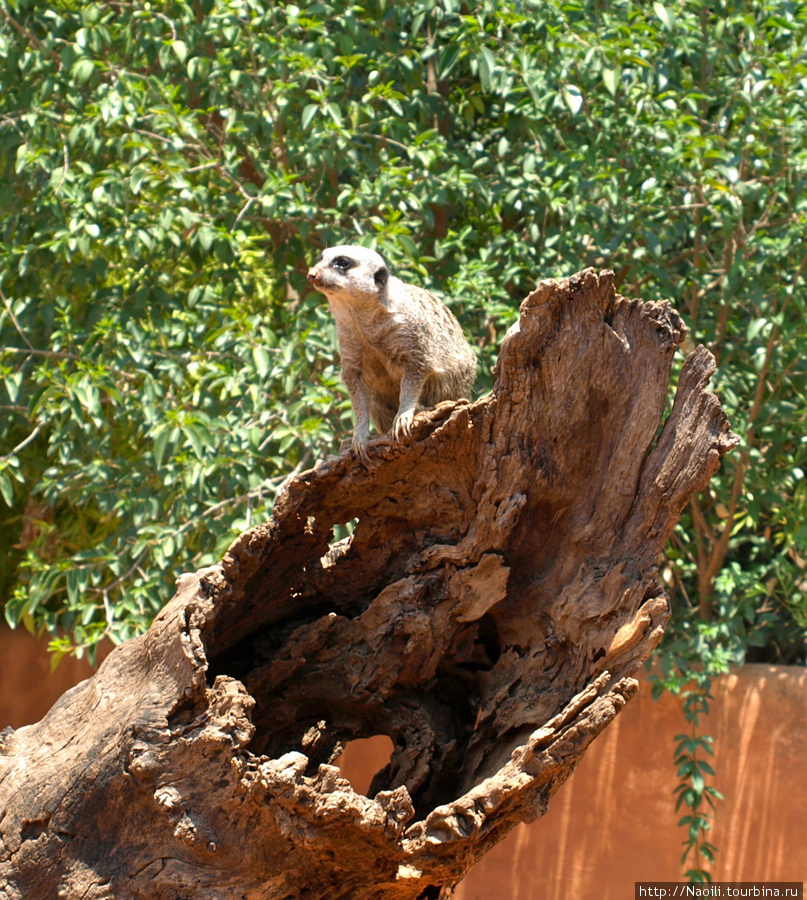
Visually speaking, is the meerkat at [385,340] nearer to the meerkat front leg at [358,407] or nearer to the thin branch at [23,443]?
the meerkat front leg at [358,407]

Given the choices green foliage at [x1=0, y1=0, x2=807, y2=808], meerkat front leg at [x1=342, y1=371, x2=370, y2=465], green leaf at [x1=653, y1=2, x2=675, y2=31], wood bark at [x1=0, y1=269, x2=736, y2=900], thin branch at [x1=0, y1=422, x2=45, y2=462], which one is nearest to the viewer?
wood bark at [x1=0, y1=269, x2=736, y2=900]

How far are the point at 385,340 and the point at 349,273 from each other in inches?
9.2

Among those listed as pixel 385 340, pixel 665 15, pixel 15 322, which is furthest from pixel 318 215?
pixel 665 15

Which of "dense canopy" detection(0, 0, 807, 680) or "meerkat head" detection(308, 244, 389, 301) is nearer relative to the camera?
"meerkat head" detection(308, 244, 389, 301)

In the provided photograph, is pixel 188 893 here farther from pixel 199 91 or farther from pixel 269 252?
pixel 199 91

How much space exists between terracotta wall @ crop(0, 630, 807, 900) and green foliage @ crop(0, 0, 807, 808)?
0.49m

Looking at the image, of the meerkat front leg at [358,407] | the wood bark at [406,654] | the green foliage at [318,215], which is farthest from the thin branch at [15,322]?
the wood bark at [406,654]

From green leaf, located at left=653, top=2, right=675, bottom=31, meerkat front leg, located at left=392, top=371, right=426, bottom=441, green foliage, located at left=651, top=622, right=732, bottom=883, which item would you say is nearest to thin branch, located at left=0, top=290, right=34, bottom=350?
meerkat front leg, located at left=392, top=371, right=426, bottom=441

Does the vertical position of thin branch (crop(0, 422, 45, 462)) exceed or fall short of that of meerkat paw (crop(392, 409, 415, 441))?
it exceeds it

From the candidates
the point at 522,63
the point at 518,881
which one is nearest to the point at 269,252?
the point at 522,63

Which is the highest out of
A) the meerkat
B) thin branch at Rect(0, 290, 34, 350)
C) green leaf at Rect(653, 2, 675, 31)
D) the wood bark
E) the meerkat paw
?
green leaf at Rect(653, 2, 675, 31)

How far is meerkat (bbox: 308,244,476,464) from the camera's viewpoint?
292 centimetres

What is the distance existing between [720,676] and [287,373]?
8.12 feet

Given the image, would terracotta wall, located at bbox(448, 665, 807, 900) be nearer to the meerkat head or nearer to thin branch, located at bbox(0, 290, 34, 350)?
the meerkat head
